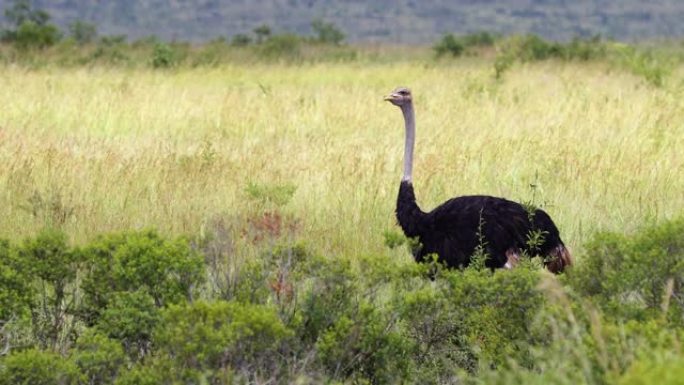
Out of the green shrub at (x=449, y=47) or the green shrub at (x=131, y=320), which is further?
the green shrub at (x=449, y=47)

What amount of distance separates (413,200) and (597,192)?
2.69m

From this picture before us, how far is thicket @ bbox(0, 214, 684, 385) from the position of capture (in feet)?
16.6

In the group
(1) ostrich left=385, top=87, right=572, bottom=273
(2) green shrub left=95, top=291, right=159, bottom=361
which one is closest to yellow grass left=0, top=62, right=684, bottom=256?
(1) ostrich left=385, top=87, right=572, bottom=273

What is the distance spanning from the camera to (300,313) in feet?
18.4

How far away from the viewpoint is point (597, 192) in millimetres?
9539

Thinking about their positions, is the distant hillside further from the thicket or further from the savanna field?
the thicket

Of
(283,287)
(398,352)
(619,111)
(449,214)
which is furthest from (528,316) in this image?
(619,111)

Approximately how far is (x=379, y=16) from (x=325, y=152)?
77.1 metres

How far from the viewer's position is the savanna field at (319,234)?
507cm

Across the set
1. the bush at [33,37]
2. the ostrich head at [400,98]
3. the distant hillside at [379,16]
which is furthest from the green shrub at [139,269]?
the distant hillside at [379,16]

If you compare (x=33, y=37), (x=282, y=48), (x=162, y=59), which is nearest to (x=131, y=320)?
(x=162, y=59)

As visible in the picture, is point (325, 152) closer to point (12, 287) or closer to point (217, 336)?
point (12, 287)

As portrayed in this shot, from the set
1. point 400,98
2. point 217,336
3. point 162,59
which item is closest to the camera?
point 217,336

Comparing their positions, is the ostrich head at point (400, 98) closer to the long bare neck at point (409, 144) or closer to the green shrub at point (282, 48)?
the long bare neck at point (409, 144)
